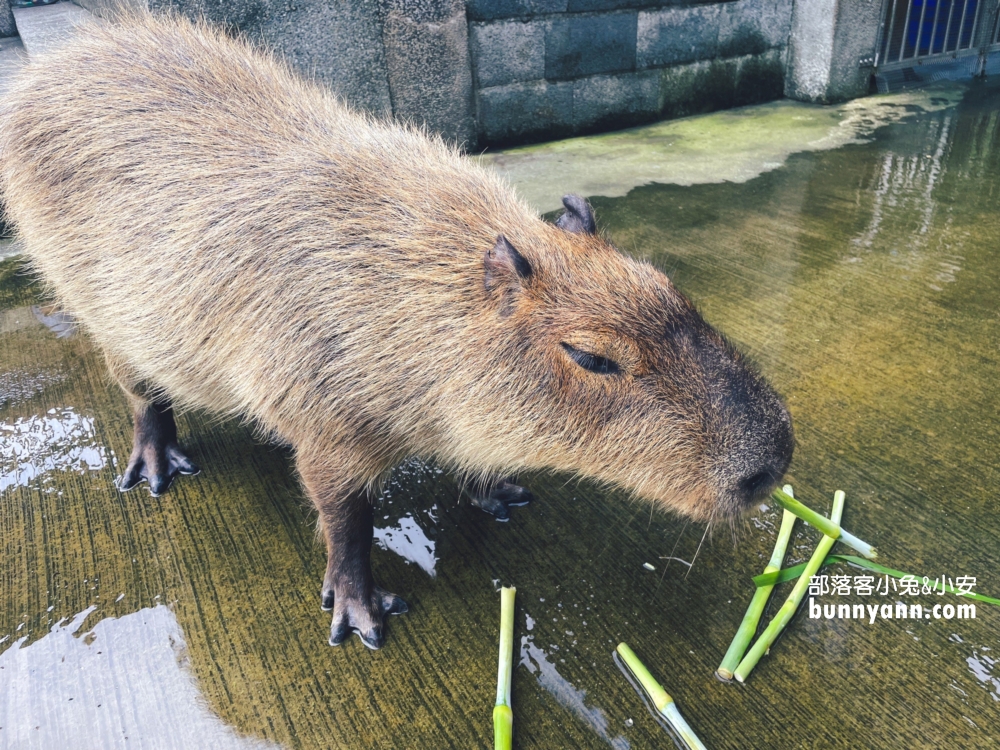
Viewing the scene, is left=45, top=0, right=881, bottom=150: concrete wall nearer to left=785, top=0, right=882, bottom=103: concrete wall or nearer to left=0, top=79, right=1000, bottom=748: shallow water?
left=785, top=0, right=882, bottom=103: concrete wall

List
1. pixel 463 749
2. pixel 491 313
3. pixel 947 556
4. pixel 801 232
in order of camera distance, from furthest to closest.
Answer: pixel 801 232 → pixel 947 556 → pixel 491 313 → pixel 463 749

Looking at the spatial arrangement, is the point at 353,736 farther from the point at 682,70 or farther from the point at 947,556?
the point at 682,70

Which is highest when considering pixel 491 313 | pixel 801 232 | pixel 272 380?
pixel 491 313

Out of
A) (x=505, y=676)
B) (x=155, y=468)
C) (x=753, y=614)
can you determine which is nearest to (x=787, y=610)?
(x=753, y=614)

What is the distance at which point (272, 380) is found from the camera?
1.86 metres

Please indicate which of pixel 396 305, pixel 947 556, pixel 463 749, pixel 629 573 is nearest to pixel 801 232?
pixel 947 556

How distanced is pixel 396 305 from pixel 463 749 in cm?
100

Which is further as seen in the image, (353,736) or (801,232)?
(801,232)

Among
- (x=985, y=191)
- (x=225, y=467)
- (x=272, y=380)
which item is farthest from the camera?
(x=985, y=191)

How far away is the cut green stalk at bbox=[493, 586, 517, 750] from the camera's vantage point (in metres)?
1.58

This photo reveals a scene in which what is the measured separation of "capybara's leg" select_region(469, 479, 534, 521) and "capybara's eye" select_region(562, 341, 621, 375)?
2.36 ft

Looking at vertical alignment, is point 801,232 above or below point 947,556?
above

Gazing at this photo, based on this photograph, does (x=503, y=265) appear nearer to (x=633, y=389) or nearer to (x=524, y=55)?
(x=633, y=389)

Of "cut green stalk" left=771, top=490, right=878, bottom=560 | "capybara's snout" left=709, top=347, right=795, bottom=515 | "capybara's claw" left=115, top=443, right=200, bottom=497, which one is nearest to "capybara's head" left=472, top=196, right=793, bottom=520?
"capybara's snout" left=709, top=347, right=795, bottom=515
